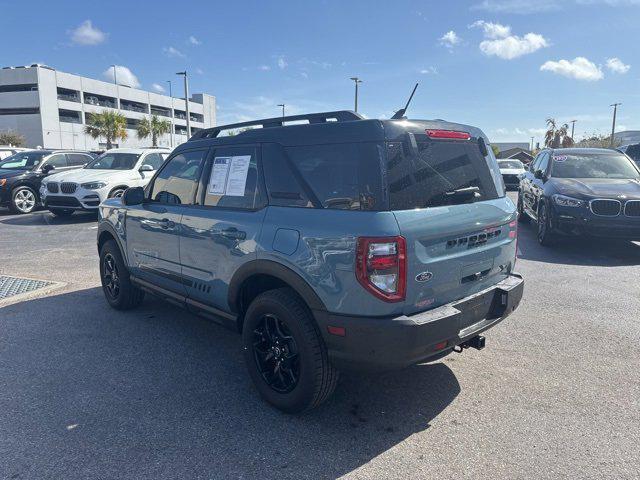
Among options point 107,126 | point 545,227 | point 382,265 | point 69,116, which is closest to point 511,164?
point 545,227

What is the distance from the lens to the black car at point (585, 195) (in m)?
7.25

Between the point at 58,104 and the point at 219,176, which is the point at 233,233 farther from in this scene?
the point at 58,104

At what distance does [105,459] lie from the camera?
2646 millimetres

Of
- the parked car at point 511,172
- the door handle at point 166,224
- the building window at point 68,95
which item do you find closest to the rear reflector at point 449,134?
the door handle at point 166,224

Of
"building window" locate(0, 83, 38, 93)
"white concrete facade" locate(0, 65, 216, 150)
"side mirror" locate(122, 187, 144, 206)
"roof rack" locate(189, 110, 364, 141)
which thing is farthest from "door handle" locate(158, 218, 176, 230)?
"building window" locate(0, 83, 38, 93)

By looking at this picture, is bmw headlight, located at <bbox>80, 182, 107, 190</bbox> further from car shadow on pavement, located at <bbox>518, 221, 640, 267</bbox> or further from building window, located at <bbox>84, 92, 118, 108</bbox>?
building window, located at <bbox>84, 92, 118, 108</bbox>

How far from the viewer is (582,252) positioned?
7965mm

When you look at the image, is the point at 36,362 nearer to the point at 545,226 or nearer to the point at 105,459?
the point at 105,459

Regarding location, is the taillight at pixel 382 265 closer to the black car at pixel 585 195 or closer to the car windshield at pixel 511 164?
the black car at pixel 585 195

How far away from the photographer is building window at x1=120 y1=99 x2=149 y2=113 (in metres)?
73.1

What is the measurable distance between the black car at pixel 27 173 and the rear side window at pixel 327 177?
12411 mm

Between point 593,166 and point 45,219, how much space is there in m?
12.7

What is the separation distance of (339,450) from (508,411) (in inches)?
47.5

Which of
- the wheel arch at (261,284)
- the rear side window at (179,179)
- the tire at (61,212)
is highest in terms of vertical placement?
the rear side window at (179,179)
